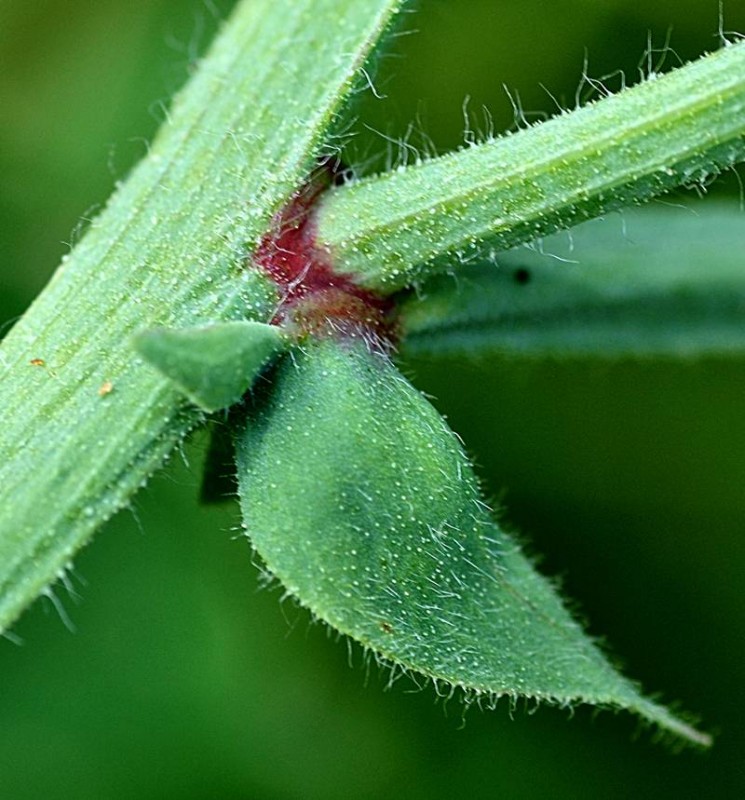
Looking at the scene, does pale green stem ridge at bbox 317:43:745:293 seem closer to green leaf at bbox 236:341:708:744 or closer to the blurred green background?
green leaf at bbox 236:341:708:744

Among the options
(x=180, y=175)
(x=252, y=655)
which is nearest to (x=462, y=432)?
(x=252, y=655)

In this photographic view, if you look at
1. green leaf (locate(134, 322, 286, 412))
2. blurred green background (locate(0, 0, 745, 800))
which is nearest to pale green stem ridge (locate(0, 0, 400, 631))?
green leaf (locate(134, 322, 286, 412))

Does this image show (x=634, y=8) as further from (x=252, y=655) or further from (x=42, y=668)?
(x=42, y=668)

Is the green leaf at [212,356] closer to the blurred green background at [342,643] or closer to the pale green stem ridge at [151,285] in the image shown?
the pale green stem ridge at [151,285]

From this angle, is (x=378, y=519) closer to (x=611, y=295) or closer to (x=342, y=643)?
(x=611, y=295)

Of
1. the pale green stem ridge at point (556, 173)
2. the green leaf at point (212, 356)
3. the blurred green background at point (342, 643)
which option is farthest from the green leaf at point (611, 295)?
the blurred green background at point (342, 643)

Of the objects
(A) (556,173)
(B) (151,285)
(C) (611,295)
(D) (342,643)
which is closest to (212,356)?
(B) (151,285)
